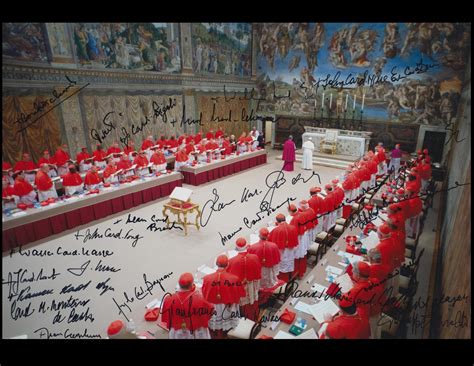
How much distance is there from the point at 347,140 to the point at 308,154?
509 centimetres

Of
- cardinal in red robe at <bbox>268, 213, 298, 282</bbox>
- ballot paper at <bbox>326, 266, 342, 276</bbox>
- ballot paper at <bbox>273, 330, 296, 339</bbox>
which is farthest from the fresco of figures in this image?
ballot paper at <bbox>273, 330, 296, 339</bbox>

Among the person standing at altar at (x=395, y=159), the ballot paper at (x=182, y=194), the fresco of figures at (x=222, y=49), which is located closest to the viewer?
the fresco of figures at (x=222, y=49)

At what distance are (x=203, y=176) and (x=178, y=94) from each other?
5.23 meters

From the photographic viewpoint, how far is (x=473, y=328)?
300 cm

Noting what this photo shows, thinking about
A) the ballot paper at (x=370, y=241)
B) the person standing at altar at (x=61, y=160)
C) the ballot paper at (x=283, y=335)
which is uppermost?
the person standing at altar at (x=61, y=160)

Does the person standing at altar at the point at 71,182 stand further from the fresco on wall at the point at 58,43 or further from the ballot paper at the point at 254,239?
the ballot paper at the point at 254,239

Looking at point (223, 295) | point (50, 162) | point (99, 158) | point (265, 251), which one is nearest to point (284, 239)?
point (265, 251)

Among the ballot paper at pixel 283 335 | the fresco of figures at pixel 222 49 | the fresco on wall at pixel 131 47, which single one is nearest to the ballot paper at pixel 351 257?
the ballot paper at pixel 283 335

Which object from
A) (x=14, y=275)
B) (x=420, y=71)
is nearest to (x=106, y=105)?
(x=14, y=275)

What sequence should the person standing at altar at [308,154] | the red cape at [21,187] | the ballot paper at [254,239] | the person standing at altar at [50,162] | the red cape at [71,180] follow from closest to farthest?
the ballot paper at [254,239], the red cape at [21,187], the red cape at [71,180], the person standing at altar at [50,162], the person standing at altar at [308,154]

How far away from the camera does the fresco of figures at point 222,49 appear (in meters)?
5.99

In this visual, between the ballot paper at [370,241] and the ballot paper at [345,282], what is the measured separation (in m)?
1.40

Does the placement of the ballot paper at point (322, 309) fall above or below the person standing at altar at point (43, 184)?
below

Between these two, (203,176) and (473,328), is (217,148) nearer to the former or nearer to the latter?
(203,176)
